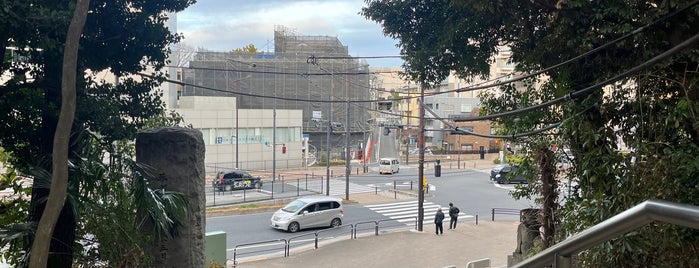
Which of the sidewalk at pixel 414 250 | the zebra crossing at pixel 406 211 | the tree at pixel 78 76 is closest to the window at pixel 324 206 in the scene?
the sidewalk at pixel 414 250

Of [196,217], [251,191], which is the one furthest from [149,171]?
[251,191]

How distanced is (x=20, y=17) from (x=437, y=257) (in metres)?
12.0

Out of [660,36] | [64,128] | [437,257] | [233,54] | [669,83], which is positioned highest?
[233,54]

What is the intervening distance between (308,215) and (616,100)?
13.0m

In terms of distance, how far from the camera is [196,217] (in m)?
6.06

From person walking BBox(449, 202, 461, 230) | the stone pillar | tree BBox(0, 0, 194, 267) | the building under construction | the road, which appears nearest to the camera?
tree BBox(0, 0, 194, 267)

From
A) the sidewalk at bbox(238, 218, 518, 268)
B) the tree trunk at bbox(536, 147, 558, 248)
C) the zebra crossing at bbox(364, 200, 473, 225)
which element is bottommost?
the sidewalk at bbox(238, 218, 518, 268)

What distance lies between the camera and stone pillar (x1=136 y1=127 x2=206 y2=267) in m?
5.90

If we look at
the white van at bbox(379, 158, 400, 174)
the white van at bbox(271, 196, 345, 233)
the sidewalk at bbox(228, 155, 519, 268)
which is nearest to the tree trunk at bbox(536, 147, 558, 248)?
the sidewalk at bbox(228, 155, 519, 268)

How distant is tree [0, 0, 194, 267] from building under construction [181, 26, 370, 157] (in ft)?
70.2

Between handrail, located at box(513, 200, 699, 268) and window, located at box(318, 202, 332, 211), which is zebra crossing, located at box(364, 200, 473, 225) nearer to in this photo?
window, located at box(318, 202, 332, 211)

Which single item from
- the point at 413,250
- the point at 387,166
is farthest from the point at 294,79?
the point at 413,250

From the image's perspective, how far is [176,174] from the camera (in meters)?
5.90

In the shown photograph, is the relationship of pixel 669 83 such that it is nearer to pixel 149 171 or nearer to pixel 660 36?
pixel 660 36
